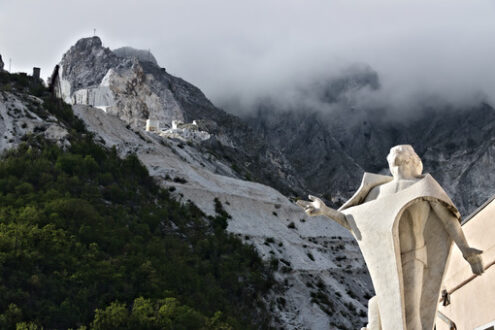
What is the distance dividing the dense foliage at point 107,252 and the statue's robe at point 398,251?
24.9 meters

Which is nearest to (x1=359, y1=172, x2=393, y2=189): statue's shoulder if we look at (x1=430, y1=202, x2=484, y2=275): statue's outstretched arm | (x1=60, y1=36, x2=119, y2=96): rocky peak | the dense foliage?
(x1=430, y1=202, x2=484, y2=275): statue's outstretched arm

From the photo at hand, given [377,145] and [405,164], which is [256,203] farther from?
[377,145]

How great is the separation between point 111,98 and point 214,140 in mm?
13479

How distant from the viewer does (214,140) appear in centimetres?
8175

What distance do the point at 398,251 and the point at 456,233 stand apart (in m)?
0.66

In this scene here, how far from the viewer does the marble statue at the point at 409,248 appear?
871 centimetres

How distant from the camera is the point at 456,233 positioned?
340 inches

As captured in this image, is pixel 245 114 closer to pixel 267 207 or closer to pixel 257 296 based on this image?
pixel 267 207

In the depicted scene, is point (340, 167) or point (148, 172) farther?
point (340, 167)

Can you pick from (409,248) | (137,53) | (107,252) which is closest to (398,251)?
(409,248)

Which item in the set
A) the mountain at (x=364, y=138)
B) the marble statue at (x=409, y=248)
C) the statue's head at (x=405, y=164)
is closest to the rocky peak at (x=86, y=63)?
the mountain at (x=364, y=138)

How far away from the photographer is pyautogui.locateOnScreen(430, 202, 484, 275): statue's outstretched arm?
8.42 metres

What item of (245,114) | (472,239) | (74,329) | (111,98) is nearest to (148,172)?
(74,329)

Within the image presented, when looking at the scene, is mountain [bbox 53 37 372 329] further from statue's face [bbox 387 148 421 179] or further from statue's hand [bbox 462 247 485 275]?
statue's hand [bbox 462 247 485 275]
